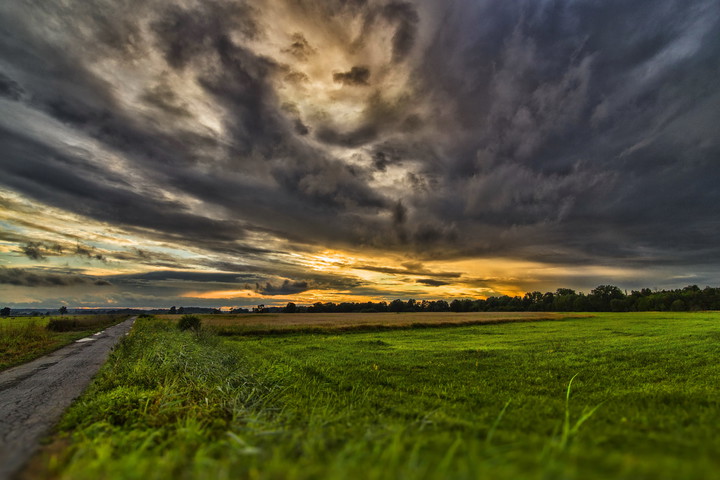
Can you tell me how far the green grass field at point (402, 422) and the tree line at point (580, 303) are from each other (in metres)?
138

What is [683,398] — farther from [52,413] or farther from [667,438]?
[52,413]

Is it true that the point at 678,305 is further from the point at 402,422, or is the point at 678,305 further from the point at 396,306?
the point at 402,422

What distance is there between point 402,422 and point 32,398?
11.2m

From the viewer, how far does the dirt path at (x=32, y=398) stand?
17.3 ft

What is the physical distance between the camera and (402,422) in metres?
5.71

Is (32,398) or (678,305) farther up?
(678,305)

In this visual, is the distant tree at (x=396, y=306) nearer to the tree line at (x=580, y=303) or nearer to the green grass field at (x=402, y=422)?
the tree line at (x=580, y=303)

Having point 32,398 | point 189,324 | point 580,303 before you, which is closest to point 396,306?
point 580,303

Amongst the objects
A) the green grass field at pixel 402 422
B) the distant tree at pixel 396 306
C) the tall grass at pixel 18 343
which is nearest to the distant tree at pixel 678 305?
the distant tree at pixel 396 306

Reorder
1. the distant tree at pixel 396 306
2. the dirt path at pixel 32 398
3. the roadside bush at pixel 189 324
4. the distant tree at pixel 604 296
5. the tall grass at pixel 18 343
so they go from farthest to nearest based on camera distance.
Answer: the distant tree at pixel 396 306 < the distant tree at pixel 604 296 < the roadside bush at pixel 189 324 < the tall grass at pixel 18 343 < the dirt path at pixel 32 398

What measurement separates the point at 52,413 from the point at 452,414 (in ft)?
30.3

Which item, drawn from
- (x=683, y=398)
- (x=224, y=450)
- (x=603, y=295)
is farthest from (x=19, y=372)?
(x=603, y=295)

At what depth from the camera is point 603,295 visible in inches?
5354

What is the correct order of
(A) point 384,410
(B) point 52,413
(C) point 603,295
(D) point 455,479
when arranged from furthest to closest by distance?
(C) point 603,295 → (B) point 52,413 → (A) point 384,410 → (D) point 455,479
